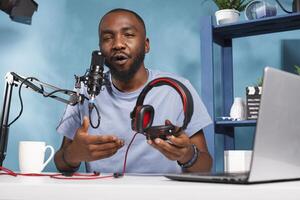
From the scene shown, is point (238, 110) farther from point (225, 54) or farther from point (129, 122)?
point (129, 122)

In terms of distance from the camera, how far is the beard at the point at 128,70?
70.2 inches

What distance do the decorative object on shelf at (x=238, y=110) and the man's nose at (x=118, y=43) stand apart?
74cm

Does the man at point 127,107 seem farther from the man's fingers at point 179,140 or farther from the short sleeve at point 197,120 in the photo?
the man's fingers at point 179,140

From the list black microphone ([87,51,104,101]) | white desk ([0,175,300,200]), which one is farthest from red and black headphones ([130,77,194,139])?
white desk ([0,175,300,200])

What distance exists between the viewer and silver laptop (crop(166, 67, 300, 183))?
669 millimetres

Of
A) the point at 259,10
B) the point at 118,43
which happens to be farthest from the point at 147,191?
the point at 259,10

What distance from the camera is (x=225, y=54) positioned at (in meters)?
2.44

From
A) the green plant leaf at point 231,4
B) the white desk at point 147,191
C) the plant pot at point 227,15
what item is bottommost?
the white desk at point 147,191

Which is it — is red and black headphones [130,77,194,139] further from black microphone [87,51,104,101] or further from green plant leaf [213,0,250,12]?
green plant leaf [213,0,250,12]

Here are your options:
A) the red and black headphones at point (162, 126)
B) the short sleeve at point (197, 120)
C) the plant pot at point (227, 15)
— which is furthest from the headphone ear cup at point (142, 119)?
the plant pot at point (227, 15)

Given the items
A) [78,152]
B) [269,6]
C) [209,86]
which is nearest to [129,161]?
[78,152]

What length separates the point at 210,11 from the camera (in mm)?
2473

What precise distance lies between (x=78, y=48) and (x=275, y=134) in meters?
1.92

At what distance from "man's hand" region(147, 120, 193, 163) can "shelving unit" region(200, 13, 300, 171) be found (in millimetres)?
1122
